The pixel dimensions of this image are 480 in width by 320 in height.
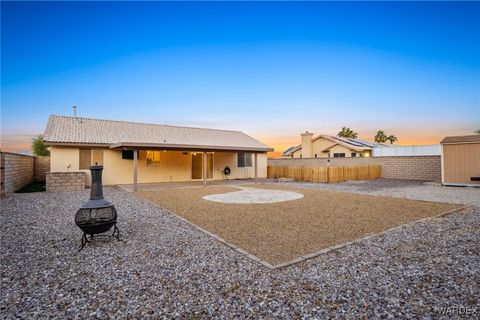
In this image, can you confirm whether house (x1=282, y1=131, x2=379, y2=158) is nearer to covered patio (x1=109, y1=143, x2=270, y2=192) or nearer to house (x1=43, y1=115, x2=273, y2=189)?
house (x1=43, y1=115, x2=273, y2=189)

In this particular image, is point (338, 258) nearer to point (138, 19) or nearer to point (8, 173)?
point (138, 19)

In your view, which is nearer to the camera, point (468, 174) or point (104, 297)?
point (104, 297)

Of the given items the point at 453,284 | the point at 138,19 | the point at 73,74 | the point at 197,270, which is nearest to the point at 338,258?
the point at 453,284

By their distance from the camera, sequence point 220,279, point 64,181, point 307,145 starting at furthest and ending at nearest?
point 307,145 < point 64,181 < point 220,279

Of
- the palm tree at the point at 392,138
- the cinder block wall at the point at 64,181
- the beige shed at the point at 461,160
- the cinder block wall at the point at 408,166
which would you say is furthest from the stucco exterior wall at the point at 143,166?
the palm tree at the point at 392,138

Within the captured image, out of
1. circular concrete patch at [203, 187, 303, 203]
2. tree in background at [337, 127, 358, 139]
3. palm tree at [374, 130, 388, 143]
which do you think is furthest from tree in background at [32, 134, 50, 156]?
palm tree at [374, 130, 388, 143]

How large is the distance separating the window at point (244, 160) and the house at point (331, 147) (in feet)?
40.1

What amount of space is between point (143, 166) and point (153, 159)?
0.77 meters

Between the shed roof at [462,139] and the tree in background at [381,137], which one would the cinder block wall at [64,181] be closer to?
the shed roof at [462,139]

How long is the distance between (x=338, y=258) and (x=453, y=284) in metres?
1.29

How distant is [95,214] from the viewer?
404cm

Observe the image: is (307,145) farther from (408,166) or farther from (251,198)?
(251,198)

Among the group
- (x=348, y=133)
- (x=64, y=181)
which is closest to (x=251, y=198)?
(x=64, y=181)

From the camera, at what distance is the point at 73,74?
13.6 metres
